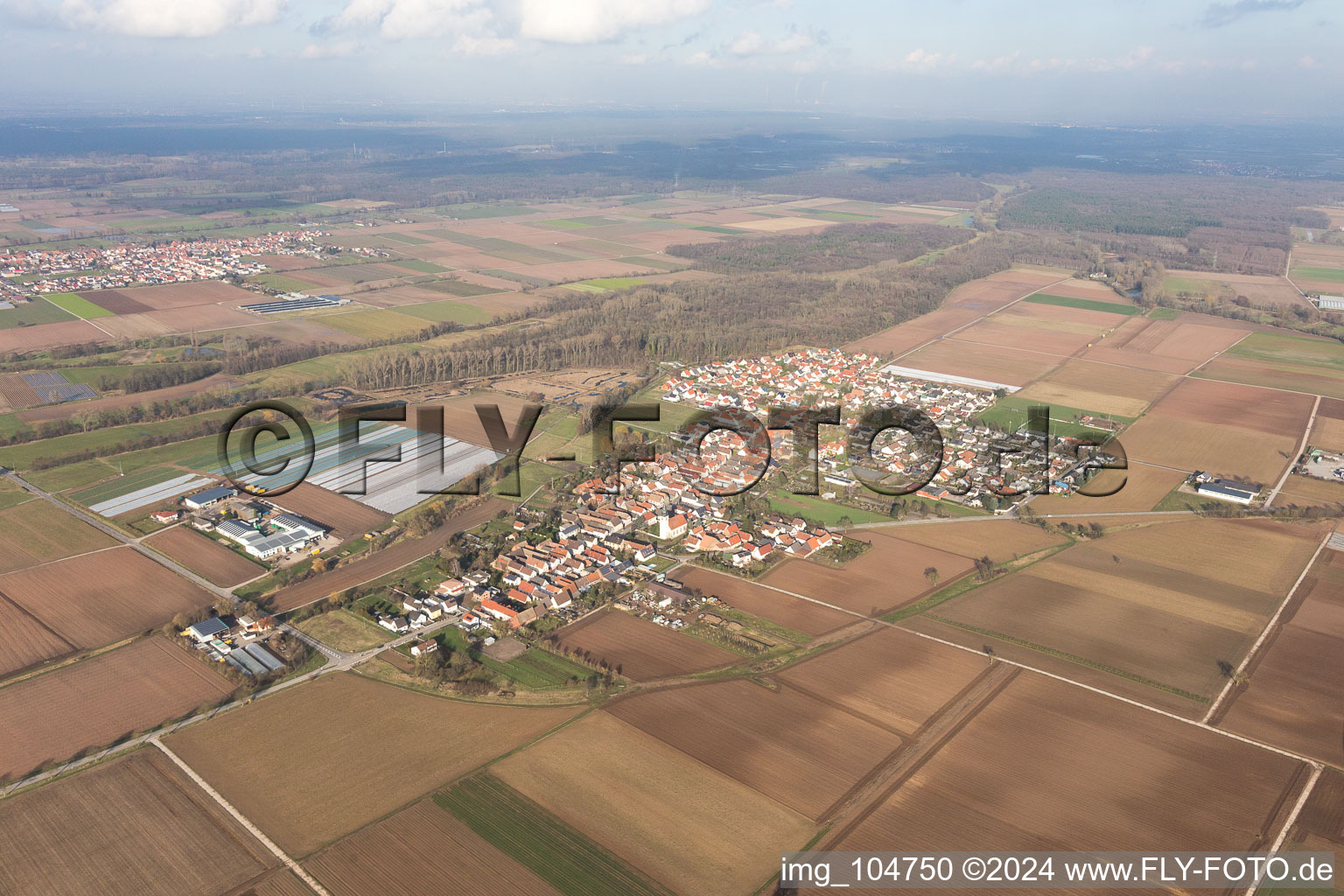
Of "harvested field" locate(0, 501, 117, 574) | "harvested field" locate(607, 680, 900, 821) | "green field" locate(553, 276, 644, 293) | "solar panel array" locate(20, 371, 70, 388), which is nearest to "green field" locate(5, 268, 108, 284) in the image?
"solar panel array" locate(20, 371, 70, 388)

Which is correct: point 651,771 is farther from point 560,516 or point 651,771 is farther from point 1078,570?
point 1078,570

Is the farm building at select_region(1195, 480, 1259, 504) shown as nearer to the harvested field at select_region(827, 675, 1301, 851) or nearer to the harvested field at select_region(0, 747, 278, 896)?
Answer: the harvested field at select_region(827, 675, 1301, 851)

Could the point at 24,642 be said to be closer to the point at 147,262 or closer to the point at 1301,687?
the point at 1301,687

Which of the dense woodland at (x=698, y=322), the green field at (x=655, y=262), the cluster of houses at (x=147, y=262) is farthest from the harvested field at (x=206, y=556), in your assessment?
the green field at (x=655, y=262)

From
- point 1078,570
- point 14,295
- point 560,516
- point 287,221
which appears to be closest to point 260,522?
point 560,516

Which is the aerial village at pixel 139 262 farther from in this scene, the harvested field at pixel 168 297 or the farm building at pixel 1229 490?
the farm building at pixel 1229 490

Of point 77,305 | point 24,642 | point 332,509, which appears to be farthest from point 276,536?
point 77,305

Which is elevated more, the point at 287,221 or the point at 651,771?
the point at 287,221
